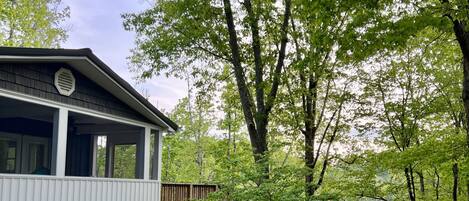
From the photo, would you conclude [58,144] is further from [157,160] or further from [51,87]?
[157,160]

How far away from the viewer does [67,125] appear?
966cm

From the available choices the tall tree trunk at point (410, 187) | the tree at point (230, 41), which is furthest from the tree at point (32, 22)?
the tall tree trunk at point (410, 187)

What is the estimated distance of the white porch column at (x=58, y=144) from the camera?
7762 millimetres

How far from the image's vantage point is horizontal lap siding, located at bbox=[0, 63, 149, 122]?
7.08 meters

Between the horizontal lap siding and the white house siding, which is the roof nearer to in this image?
the horizontal lap siding

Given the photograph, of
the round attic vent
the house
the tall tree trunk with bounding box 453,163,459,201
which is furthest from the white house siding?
the tall tree trunk with bounding box 453,163,459,201

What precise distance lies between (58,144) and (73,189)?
0.92 m

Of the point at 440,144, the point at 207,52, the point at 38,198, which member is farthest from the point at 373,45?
the point at 207,52

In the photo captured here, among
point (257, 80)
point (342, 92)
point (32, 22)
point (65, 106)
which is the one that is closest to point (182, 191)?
point (257, 80)

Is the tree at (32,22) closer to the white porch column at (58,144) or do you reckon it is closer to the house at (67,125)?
the house at (67,125)

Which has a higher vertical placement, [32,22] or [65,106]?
[32,22]

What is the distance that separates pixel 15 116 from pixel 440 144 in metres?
8.95

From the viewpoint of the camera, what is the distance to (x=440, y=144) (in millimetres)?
9531

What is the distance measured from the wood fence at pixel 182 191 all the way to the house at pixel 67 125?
1295mm
